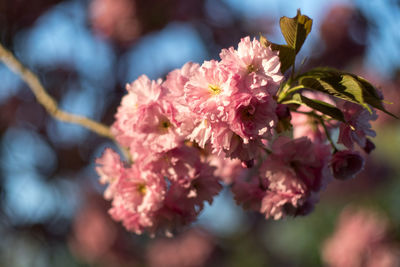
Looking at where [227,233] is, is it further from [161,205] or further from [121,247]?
[161,205]

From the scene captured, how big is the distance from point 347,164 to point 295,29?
37cm

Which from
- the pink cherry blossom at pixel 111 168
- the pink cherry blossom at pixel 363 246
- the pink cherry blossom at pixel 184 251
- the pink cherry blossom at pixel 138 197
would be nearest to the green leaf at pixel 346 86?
the pink cherry blossom at pixel 138 197

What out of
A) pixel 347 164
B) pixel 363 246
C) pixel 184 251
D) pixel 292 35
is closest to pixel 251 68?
pixel 292 35

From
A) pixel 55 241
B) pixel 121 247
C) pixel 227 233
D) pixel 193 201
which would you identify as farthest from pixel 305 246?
pixel 193 201

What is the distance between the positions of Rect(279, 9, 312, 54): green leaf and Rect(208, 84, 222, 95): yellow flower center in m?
0.18

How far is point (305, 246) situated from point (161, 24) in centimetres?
836

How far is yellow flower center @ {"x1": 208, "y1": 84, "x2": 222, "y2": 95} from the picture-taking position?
0.76 metres

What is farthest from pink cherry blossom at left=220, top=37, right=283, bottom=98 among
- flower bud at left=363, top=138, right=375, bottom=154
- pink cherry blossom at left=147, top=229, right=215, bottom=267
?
pink cherry blossom at left=147, top=229, right=215, bottom=267

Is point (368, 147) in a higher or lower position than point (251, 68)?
lower

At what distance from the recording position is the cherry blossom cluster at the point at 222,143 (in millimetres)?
744

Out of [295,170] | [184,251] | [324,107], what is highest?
[324,107]

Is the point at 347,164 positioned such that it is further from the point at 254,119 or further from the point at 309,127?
the point at 254,119

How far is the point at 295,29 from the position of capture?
0.79m

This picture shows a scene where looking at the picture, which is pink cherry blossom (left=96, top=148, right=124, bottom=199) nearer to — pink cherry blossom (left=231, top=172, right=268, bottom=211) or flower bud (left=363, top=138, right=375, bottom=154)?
pink cherry blossom (left=231, top=172, right=268, bottom=211)
